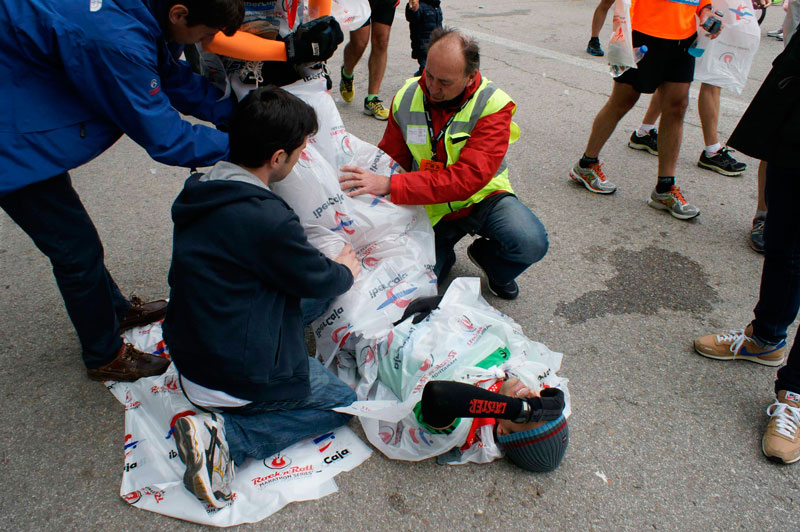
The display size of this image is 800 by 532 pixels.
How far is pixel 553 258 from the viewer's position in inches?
123

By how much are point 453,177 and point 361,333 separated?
0.77 meters

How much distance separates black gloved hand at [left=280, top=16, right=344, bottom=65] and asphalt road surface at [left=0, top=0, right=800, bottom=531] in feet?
4.43

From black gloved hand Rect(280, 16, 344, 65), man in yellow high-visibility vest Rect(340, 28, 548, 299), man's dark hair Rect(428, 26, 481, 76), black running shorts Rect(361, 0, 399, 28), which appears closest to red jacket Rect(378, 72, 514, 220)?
man in yellow high-visibility vest Rect(340, 28, 548, 299)

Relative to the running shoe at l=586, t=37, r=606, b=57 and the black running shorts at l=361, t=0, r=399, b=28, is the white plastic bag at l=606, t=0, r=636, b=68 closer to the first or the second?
the black running shorts at l=361, t=0, r=399, b=28

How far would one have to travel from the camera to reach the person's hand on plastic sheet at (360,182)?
228 centimetres

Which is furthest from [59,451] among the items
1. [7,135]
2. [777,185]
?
[777,185]

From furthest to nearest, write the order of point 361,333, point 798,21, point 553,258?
point 553,258 → point 798,21 → point 361,333

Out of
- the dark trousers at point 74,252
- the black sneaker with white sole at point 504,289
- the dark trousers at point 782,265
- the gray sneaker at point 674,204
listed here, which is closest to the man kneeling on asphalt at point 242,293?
the dark trousers at point 74,252

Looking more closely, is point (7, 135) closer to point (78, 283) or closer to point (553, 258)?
point (78, 283)

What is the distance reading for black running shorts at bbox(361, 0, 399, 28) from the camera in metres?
4.59

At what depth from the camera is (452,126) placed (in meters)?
2.41

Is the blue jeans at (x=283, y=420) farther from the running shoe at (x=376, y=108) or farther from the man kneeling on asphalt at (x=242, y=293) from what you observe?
the running shoe at (x=376, y=108)

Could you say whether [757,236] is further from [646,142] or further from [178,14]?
[178,14]

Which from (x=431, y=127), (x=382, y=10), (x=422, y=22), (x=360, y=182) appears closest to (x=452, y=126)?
(x=431, y=127)
